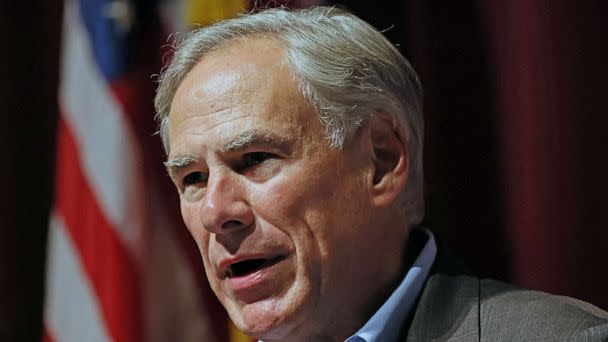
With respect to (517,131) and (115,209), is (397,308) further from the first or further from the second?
(115,209)

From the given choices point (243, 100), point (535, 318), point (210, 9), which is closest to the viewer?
point (535, 318)

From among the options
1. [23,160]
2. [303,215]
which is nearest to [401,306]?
[303,215]

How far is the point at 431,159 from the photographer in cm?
226

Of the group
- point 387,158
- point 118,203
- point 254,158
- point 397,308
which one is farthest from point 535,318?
point 118,203

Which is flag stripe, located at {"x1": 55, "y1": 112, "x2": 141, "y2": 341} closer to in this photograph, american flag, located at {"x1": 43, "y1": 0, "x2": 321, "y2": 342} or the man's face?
american flag, located at {"x1": 43, "y1": 0, "x2": 321, "y2": 342}

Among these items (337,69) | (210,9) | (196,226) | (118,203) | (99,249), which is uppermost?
(210,9)

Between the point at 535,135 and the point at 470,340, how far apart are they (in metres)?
0.90

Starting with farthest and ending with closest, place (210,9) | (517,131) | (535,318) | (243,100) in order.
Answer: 1. (210,9)
2. (517,131)
3. (243,100)
4. (535,318)

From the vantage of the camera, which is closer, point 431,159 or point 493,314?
point 493,314

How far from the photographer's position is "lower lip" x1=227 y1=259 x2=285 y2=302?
1.38 meters

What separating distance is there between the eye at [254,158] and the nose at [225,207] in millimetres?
35

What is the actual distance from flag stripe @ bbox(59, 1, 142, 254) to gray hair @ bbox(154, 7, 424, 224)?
718mm

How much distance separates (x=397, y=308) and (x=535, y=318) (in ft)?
0.77

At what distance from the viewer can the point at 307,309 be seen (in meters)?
1.40
